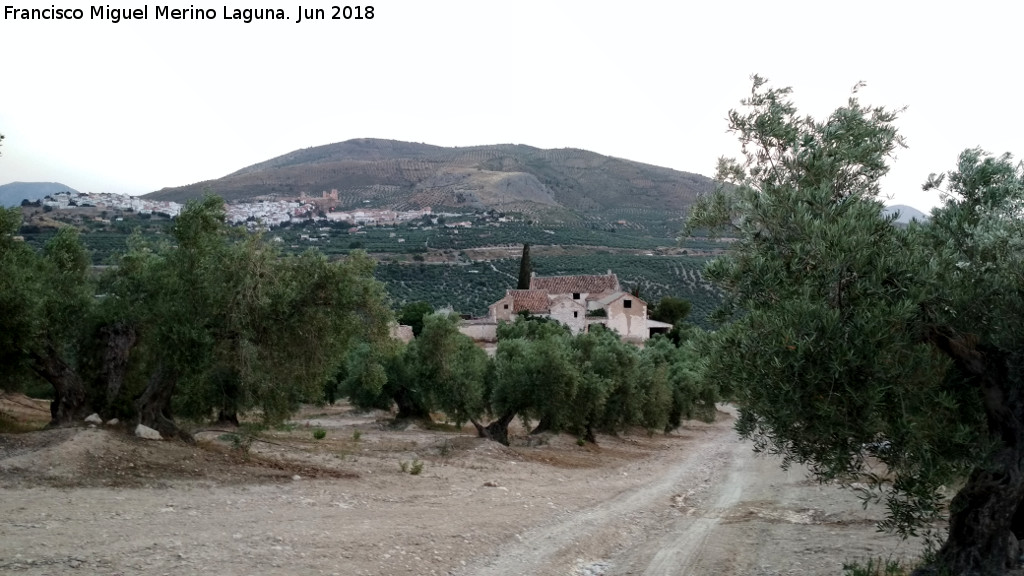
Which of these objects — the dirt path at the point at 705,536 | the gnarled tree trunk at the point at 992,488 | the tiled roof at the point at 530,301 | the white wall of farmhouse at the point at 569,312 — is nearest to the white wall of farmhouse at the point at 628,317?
the white wall of farmhouse at the point at 569,312

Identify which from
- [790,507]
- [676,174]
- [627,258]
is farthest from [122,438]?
[676,174]

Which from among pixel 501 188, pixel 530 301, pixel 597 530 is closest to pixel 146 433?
pixel 597 530

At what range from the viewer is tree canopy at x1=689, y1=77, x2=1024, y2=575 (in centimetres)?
818

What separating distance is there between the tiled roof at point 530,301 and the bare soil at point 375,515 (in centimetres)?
5256

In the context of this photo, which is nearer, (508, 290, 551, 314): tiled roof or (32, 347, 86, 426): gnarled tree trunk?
(32, 347, 86, 426): gnarled tree trunk

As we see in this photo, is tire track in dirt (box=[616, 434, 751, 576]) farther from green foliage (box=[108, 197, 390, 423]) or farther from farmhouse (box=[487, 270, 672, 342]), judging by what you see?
farmhouse (box=[487, 270, 672, 342])

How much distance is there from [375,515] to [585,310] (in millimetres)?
65527

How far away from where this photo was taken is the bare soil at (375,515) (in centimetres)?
1105

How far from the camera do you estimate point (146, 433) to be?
1894 centimetres

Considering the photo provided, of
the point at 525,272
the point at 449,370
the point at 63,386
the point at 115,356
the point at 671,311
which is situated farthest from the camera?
the point at 525,272

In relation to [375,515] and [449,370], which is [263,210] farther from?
[375,515]

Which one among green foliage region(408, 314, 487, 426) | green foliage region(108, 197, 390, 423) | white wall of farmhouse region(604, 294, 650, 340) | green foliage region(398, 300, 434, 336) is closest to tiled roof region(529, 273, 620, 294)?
white wall of farmhouse region(604, 294, 650, 340)

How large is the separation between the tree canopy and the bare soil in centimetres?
390

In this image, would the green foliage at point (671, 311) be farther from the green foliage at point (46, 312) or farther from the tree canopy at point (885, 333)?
the tree canopy at point (885, 333)
